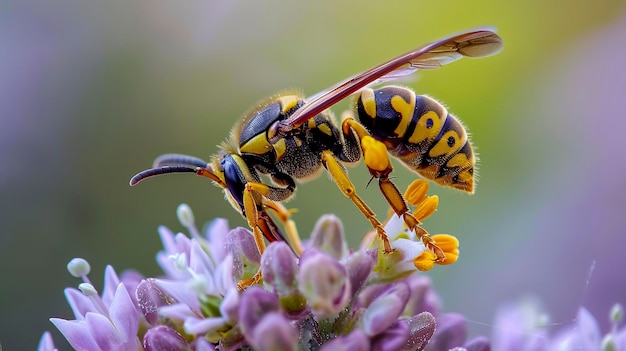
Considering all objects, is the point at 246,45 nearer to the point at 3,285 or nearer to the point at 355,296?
the point at 3,285

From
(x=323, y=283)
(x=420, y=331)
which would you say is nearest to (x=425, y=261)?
(x=420, y=331)

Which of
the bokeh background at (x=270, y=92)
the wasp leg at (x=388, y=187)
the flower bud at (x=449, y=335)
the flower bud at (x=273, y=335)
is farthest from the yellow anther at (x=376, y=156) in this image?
the bokeh background at (x=270, y=92)

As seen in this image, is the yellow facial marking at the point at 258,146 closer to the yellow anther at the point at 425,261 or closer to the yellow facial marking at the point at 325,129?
the yellow facial marking at the point at 325,129

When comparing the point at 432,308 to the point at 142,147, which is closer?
the point at 432,308

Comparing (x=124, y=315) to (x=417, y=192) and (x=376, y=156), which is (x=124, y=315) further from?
(x=417, y=192)

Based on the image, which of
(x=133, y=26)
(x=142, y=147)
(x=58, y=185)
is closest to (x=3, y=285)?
(x=58, y=185)

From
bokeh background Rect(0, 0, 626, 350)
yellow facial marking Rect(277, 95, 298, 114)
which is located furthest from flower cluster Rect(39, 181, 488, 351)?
bokeh background Rect(0, 0, 626, 350)

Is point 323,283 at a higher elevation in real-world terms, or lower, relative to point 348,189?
lower
